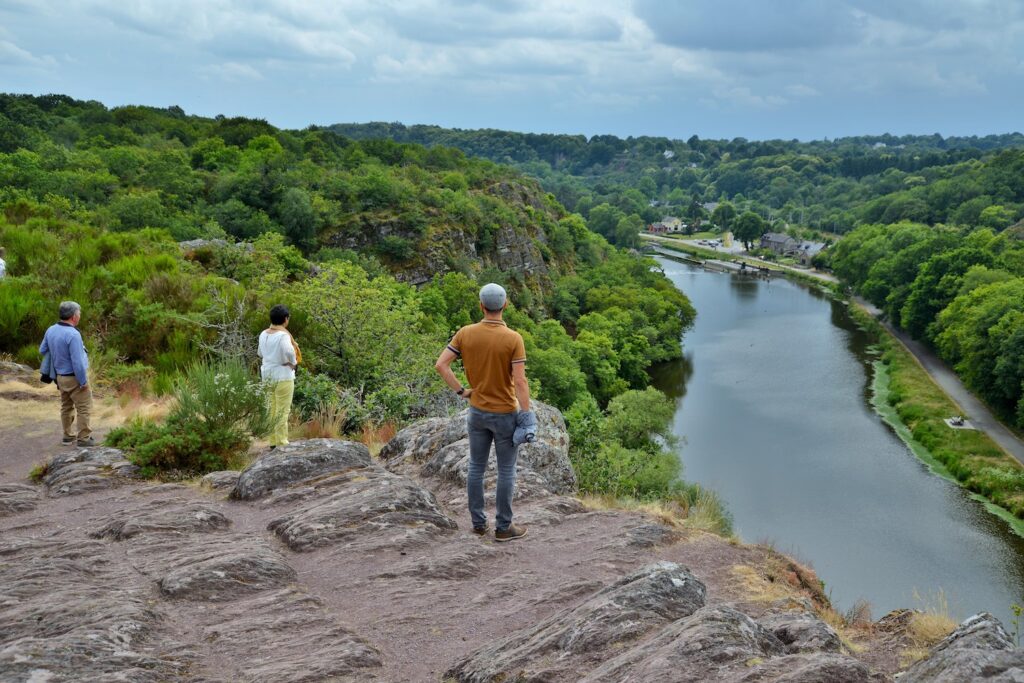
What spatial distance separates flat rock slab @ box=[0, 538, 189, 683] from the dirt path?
41.0 metres

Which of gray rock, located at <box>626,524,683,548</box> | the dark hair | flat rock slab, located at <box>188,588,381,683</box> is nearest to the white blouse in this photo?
the dark hair

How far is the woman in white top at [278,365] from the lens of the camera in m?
9.12

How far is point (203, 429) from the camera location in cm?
925

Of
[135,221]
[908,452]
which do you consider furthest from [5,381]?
[908,452]

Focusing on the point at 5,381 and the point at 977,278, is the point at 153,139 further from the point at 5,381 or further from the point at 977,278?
the point at 977,278

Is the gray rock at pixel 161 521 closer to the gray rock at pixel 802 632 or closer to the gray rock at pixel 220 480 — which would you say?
the gray rock at pixel 220 480

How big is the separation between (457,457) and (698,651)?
5147 millimetres

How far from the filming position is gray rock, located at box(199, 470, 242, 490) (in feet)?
27.8

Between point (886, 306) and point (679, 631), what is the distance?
7291cm

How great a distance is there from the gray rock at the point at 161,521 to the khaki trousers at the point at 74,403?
2.77 meters

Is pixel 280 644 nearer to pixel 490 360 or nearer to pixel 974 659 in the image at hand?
pixel 490 360

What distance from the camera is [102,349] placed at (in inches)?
539

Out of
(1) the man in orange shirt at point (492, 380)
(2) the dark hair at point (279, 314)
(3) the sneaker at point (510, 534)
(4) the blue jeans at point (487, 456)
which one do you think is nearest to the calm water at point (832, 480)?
(3) the sneaker at point (510, 534)

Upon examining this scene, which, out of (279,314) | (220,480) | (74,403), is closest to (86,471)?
(220,480)
